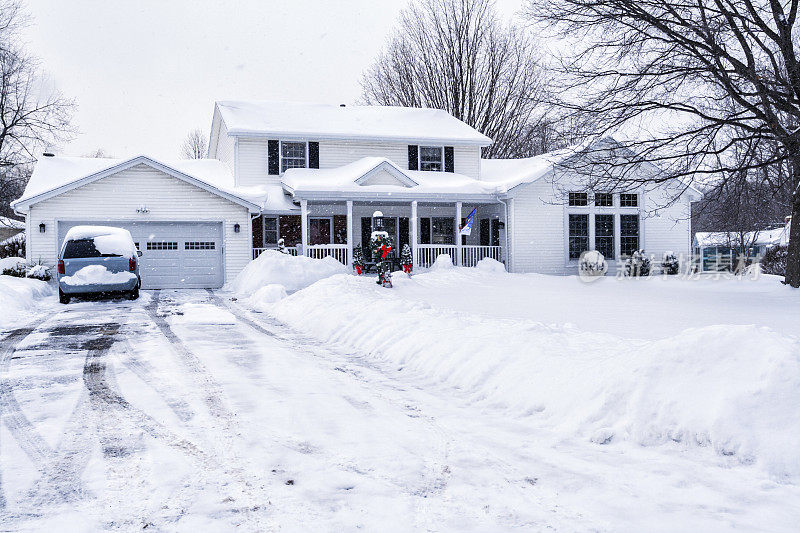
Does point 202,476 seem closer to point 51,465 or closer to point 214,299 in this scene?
point 51,465

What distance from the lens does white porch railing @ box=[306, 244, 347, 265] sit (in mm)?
23163

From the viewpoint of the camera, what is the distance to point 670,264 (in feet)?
82.2

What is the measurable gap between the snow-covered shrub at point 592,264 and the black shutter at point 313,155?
1122cm

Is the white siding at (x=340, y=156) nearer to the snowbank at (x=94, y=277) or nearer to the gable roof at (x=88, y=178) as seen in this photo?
the gable roof at (x=88, y=178)

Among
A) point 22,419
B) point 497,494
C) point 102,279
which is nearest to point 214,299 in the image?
point 102,279

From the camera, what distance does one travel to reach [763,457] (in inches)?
158

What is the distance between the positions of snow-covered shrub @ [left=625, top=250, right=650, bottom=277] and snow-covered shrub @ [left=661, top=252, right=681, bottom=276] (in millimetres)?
723

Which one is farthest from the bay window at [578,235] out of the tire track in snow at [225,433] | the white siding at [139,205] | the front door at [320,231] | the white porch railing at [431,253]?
the tire track in snow at [225,433]

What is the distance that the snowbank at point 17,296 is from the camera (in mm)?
12992

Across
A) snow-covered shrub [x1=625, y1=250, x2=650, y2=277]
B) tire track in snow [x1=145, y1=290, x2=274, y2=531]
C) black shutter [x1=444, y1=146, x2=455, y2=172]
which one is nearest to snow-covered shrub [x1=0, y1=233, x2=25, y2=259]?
black shutter [x1=444, y1=146, x2=455, y2=172]

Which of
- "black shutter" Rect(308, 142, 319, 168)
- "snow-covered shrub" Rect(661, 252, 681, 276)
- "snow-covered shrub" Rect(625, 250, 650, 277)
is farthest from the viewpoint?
"black shutter" Rect(308, 142, 319, 168)

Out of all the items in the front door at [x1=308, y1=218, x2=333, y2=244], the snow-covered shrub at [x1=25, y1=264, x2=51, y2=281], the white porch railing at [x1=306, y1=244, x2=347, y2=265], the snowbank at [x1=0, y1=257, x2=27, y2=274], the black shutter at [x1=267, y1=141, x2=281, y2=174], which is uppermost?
the black shutter at [x1=267, y1=141, x2=281, y2=174]

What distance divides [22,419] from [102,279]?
11696 millimetres

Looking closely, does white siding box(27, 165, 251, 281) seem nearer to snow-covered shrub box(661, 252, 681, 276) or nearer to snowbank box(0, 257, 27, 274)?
snowbank box(0, 257, 27, 274)
